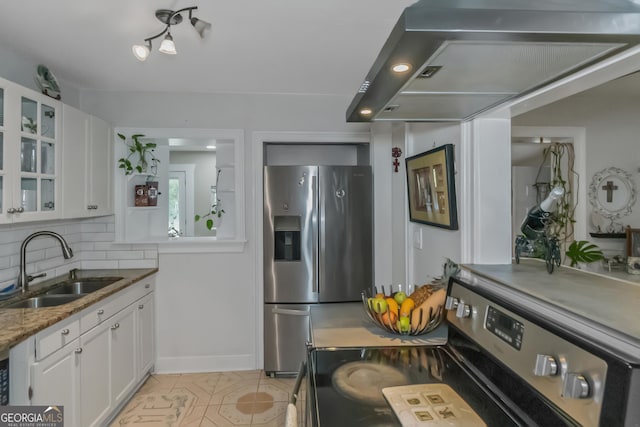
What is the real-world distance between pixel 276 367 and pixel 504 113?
8.51 ft

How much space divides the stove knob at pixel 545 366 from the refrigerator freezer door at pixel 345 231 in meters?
2.38

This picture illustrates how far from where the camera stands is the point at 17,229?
241 cm

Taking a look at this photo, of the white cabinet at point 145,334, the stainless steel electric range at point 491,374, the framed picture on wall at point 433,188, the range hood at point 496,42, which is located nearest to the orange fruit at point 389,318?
the stainless steel electric range at point 491,374

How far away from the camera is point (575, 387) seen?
28.4 inches

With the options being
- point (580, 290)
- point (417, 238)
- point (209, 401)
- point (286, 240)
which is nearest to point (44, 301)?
point (209, 401)

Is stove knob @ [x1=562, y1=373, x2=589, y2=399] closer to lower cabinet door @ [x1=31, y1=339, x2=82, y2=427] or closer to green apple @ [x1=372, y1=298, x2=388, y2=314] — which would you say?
green apple @ [x1=372, y1=298, x2=388, y2=314]

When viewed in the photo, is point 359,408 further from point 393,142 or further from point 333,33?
point 393,142

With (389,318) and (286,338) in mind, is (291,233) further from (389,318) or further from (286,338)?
(389,318)

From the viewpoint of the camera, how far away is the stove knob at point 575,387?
0.71 m

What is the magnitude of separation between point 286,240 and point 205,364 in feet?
4.23

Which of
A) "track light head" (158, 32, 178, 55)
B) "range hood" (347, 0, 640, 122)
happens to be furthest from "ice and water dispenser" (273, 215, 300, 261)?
"range hood" (347, 0, 640, 122)

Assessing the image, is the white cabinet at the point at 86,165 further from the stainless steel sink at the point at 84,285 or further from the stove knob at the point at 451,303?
the stove knob at the point at 451,303

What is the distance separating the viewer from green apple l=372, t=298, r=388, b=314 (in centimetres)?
153

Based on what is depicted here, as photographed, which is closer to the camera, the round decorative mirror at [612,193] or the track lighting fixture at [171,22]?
the track lighting fixture at [171,22]
